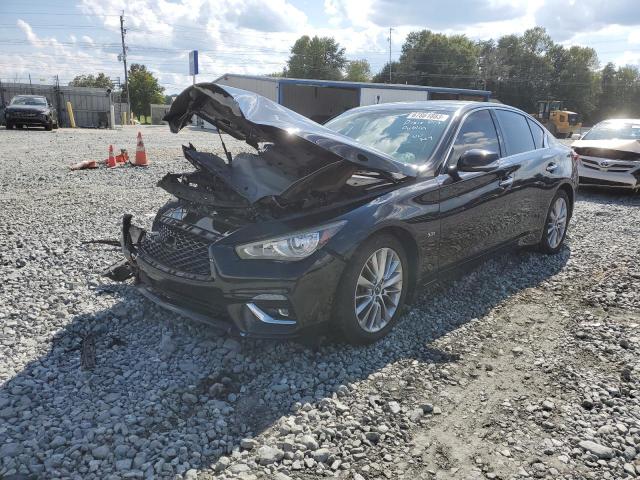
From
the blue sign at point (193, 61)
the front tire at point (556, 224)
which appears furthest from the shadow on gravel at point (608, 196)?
the blue sign at point (193, 61)

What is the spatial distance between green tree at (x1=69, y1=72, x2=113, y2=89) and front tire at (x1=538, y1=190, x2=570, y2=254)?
309 ft

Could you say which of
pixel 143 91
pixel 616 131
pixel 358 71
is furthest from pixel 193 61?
pixel 358 71

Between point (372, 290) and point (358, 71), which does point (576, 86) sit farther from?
point (372, 290)

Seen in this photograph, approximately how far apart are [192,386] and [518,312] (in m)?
2.82

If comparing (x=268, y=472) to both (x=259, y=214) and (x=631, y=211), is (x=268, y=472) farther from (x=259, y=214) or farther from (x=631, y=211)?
(x=631, y=211)

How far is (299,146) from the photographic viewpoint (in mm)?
3693

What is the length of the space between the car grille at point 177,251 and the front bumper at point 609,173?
9.19m

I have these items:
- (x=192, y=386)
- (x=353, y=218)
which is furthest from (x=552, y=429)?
(x=192, y=386)

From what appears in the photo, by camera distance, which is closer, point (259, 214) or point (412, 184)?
point (259, 214)

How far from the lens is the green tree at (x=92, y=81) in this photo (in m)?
90.4

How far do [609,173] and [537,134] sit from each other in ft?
17.6

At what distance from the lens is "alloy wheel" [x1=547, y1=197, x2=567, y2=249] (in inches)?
233

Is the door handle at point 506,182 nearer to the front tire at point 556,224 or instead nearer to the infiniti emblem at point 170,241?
the front tire at point 556,224

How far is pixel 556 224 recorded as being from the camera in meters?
6.03
